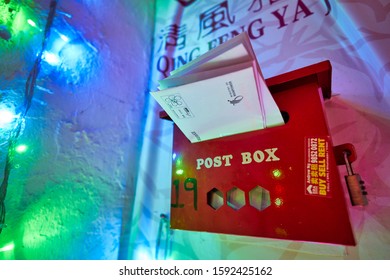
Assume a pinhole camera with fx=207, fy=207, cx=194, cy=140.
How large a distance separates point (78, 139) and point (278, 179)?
0.73m

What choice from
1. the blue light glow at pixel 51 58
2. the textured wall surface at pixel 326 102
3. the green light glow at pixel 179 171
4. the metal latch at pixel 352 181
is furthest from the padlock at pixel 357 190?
the blue light glow at pixel 51 58

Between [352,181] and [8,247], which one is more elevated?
[352,181]

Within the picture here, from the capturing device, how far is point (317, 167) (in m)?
0.48

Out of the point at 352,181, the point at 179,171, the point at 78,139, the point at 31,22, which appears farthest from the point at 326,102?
the point at 31,22

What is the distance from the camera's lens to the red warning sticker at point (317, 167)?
47 centimetres

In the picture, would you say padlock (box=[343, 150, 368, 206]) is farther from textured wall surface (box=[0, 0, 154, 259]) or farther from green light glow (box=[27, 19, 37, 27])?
green light glow (box=[27, 19, 37, 27])

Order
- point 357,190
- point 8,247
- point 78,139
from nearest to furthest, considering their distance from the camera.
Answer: point 357,190 < point 8,247 < point 78,139

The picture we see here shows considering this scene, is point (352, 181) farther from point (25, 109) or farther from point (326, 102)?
point (25, 109)

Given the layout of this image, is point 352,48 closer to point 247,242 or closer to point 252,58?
point 252,58

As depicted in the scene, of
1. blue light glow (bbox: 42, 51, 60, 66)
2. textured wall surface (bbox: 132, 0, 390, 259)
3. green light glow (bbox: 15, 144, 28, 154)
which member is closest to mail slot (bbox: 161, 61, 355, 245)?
textured wall surface (bbox: 132, 0, 390, 259)

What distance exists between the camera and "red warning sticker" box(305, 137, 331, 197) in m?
0.47

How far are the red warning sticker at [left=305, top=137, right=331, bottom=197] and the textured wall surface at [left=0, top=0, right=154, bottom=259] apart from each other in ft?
2.49
